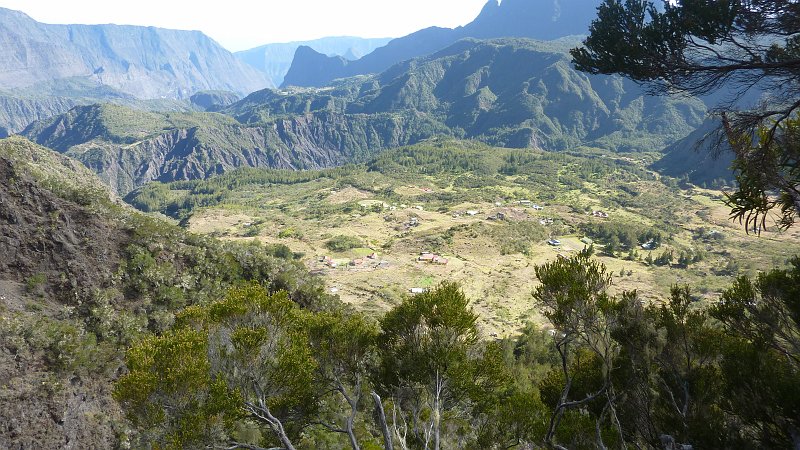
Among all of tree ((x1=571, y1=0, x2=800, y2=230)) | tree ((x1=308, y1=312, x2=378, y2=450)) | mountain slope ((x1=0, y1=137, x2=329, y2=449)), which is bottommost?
mountain slope ((x1=0, y1=137, x2=329, y2=449))

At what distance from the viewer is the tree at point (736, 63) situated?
27.0 feet

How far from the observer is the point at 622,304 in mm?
12375

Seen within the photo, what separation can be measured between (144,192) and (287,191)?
71459mm

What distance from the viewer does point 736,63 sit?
959 centimetres

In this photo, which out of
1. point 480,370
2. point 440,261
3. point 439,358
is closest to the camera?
point 439,358

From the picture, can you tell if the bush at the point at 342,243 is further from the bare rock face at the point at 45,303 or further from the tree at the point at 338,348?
the tree at the point at 338,348

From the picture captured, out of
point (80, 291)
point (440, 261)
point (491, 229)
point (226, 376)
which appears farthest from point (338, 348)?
point (491, 229)

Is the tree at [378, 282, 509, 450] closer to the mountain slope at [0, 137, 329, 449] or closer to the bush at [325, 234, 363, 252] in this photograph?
the mountain slope at [0, 137, 329, 449]

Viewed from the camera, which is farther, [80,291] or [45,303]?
[80,291]

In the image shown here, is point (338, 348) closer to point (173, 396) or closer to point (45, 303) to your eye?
point (173, 396)

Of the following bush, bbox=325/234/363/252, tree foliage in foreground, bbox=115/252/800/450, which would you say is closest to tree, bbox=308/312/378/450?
tree foliage in foreground, bbox=115/252/800/450

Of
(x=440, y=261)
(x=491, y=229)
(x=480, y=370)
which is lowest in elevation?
(x=491, y=229)

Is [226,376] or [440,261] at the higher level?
[226,376]

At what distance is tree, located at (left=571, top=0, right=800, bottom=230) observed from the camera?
324 inches
